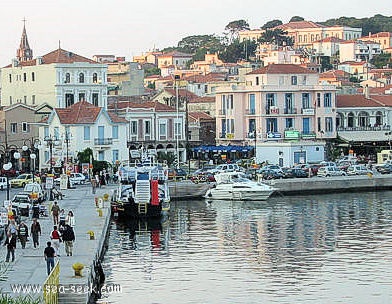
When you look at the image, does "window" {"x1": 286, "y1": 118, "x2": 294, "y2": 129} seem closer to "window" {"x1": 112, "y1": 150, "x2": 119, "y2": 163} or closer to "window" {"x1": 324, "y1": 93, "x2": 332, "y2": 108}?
"window" {"x1": 324, "y1": 93, "x2": 332, "y2": 108}

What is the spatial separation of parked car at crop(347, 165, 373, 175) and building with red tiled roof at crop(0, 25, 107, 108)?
24553mm

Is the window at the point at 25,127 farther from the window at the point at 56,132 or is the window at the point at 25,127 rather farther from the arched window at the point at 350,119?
the arched window at the point at 350,119

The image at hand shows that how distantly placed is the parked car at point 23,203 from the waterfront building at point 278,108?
143ft

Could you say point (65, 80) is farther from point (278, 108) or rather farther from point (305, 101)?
point (305, 101)

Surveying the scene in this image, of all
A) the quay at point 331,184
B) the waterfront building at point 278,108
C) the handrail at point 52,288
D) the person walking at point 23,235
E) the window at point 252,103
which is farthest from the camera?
the window at point 252,103

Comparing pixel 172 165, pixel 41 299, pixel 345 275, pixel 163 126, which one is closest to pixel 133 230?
pixel 345 275

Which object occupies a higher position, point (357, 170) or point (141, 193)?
point (357, 170)

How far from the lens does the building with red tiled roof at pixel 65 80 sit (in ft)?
327

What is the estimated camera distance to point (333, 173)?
83.1 metres

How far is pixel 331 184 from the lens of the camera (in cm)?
7869

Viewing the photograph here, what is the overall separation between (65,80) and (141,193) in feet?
132

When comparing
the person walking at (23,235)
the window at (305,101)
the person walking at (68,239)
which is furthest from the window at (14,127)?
the person walking at (68,239)

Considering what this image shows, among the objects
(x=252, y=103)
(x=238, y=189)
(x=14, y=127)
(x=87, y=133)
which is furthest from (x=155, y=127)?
(x=238, y=189)

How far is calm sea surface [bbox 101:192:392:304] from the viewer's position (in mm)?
36188
